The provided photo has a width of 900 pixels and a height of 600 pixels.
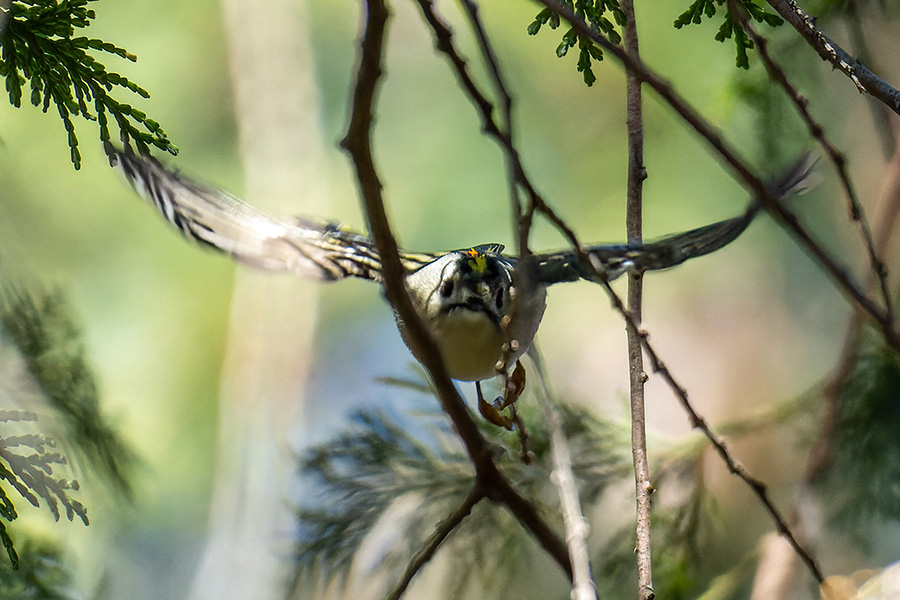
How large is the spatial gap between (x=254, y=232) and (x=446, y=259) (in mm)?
415

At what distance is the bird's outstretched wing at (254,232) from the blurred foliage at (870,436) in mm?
980

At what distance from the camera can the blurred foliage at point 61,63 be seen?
967mm

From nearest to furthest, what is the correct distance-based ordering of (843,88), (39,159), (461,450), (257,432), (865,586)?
(865,586) → (461,450) → (843,88) → (257,432) → (39,159)

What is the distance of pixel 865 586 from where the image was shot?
139cm

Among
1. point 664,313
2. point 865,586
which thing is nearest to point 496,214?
point 664,313

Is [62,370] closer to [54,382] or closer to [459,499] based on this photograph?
[54,382]

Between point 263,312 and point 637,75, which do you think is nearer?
point 637,75

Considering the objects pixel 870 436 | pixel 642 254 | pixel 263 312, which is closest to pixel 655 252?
pixel 642 254

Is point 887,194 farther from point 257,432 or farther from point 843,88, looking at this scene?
point 257,432

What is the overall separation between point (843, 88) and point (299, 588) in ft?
10.7

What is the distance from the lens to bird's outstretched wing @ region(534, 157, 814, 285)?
1.06 m

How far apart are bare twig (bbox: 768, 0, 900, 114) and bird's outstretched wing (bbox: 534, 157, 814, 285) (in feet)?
0.82

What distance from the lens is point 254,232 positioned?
5.11 feet

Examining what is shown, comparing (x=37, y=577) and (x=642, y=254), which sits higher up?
(x=642, y=254)
